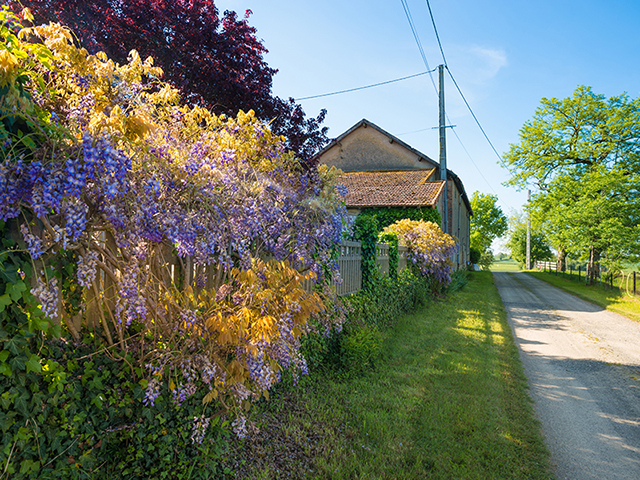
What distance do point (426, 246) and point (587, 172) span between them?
60.5 feet

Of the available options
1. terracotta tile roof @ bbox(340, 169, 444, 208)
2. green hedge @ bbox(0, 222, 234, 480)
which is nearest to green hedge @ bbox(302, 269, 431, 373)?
green hedge @ bbox(0, 222, 234, 480)

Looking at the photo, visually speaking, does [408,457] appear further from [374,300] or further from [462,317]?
[462,317]

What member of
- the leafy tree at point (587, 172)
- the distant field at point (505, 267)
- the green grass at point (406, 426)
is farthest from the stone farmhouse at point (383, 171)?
the distant field at point (505, 267)

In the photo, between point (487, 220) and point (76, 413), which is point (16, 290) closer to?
point (76, 413)

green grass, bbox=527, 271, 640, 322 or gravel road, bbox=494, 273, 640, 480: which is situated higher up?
green grass, bbox=527, 271, 640, 322

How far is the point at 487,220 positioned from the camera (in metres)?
61.7

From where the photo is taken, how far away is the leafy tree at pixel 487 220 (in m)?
59.9

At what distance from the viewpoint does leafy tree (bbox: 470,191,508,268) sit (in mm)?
59909

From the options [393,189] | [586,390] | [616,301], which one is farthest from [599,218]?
[586,390]

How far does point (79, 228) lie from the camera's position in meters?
2.35

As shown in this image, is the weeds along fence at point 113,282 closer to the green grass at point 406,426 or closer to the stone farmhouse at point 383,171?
→ the green grass at point 406,426

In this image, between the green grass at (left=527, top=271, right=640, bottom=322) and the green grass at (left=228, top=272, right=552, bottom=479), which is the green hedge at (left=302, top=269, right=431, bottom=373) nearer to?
the green grass at (left=228, top=272, right=552, bottom=479)

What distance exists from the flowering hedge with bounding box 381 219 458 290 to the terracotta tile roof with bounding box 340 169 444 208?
5100 mm

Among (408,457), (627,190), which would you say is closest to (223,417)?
(408,457)
